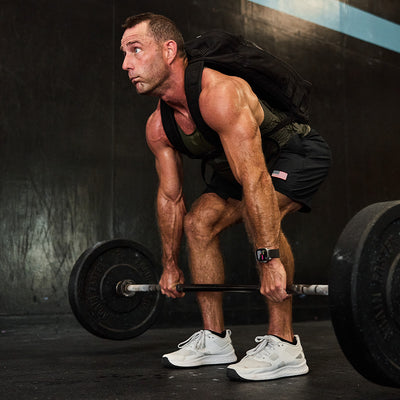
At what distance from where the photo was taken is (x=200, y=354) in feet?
6.91

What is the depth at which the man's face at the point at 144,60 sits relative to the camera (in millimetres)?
2014

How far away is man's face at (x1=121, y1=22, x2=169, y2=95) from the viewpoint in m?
2.01

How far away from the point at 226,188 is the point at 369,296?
1023 mm

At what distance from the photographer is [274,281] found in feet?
5.68

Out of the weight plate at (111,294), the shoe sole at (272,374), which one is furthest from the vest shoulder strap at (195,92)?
the weight plate at (111,294)

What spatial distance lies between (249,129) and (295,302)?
2911 mm

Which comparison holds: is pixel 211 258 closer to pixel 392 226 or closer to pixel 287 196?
pixel 287 196

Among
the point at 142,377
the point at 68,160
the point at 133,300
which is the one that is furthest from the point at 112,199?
the point at 142,377

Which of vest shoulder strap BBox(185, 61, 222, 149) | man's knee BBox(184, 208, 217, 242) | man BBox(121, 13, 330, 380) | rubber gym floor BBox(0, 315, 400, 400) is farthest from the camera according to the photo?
man's knee BBox(184, 208, 217, 242)

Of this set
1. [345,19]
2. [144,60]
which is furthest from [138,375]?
[345,19]

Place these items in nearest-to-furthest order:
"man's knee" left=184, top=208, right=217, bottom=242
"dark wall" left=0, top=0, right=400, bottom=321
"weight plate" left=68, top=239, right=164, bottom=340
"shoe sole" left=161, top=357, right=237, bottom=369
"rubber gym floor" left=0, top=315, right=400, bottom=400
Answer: "rubber gym floor" left=0, top=315, right=400, bottom=400 < "shoe sole" left=161, top=357, right=237, bottom=369 < "man's knee" left=184, top=208, right=217, bottom=242 < "weight plate" left=68, top=239, right=164, bottom=340 < "dark wall" left=0, top=0, right=400, bottom=321

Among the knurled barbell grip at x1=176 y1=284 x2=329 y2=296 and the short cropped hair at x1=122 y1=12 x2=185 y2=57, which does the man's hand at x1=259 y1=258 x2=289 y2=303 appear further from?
the short cropped hair at x1=122 y1=12 x2=185 y2=57

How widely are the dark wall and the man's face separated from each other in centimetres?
172

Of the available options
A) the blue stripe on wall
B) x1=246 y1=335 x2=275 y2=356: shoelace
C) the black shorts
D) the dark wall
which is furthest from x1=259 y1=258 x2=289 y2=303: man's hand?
the blue stripe on wall
